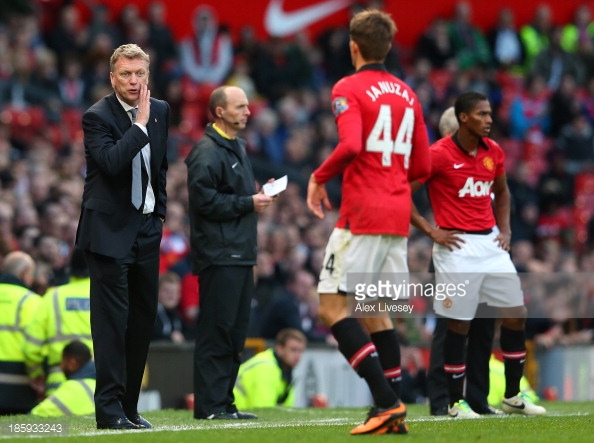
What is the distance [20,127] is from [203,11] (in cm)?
622

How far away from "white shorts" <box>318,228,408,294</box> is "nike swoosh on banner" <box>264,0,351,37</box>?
17.1m

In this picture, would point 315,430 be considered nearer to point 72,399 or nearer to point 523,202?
point 72,399

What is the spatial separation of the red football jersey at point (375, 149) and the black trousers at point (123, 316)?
1.22m

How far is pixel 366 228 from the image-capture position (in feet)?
23.9

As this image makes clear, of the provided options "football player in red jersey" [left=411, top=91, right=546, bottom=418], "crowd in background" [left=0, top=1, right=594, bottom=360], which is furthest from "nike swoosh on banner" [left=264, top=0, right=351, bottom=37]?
"football player in red jersey" [left=411, top=91, right=546, bottom=418]

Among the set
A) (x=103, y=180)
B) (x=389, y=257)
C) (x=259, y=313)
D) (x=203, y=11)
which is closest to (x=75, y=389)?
(x=103, y=180)

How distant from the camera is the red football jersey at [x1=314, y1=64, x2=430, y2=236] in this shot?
7.29 meters

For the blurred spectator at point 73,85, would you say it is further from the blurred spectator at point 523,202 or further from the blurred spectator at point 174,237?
the blurred spectator at point 523,202

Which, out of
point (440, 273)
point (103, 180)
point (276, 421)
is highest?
point (103, 180)

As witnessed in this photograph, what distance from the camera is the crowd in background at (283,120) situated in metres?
14.8

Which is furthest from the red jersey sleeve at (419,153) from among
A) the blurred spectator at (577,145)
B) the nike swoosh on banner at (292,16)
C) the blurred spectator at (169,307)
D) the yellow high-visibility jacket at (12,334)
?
the nike swoosh on banner at (292,16)

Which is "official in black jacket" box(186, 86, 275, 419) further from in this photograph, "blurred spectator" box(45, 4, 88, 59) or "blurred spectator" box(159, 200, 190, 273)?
"blurred spectator" box(45, 4, 88, 59)

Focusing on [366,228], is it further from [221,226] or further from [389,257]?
[221,226]

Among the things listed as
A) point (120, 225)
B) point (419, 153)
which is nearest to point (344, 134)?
point (419, 153)
